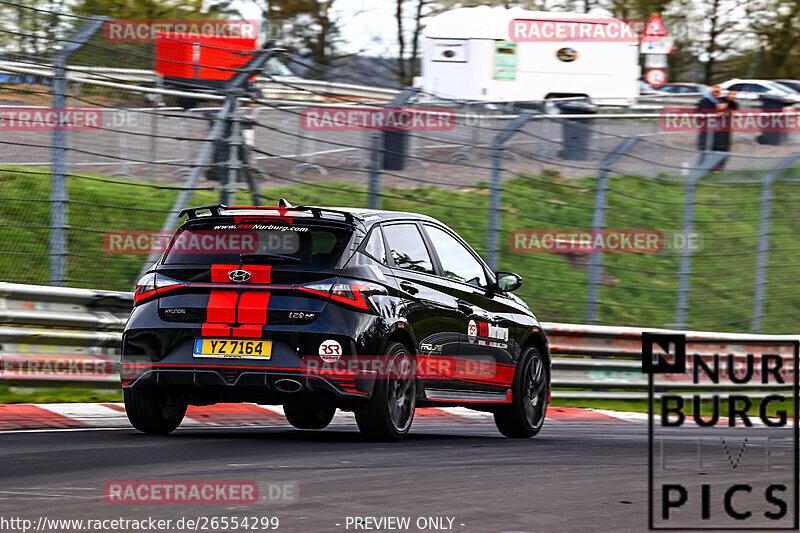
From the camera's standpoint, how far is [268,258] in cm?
880

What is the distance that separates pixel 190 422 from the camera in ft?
34.2

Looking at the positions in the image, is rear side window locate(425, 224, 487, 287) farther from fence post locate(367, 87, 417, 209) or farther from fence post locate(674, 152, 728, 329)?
fence post locate(674, 152, 728, 329)

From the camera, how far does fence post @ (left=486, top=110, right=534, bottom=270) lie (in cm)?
1449

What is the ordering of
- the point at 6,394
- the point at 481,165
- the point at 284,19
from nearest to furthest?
the point at 6,394 → the point at 481,165 → the point at 284,19

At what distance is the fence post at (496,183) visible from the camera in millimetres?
14492

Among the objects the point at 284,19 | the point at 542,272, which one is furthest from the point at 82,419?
the point at 284,19

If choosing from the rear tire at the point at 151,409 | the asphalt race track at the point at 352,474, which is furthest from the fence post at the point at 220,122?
the rear tire at the point at 151,409

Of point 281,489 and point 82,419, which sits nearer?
point 281,489

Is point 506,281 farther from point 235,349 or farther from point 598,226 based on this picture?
point 598,226

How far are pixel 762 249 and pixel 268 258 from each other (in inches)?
355

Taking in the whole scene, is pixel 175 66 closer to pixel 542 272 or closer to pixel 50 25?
pixel 50 25

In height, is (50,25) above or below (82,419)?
above

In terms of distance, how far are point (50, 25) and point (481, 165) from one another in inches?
191

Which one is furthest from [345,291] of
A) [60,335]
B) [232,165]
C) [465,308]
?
[232,165]
